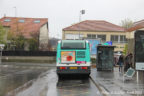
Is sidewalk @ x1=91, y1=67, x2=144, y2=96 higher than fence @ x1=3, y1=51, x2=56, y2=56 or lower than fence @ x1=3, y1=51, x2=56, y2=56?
lower

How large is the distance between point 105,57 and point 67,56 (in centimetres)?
858

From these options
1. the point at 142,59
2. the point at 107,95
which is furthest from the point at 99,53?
the point at 107,95

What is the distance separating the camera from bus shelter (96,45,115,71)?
25453 millimetres

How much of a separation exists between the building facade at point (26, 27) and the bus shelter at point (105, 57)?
35401 millimetres

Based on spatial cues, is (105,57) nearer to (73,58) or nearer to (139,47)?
(73,58)

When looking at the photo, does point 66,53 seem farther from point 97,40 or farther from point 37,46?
point 37,46

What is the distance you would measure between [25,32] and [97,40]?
28617 mm

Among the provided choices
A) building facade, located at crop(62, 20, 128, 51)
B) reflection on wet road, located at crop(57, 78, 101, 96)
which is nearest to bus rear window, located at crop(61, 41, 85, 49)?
reflection on wet road, located at crop(57, 78, 101, 96)

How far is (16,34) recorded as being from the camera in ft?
199

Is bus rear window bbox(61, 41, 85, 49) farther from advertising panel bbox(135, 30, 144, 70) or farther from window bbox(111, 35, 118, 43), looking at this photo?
window bbox(111, 35, 118, 43)

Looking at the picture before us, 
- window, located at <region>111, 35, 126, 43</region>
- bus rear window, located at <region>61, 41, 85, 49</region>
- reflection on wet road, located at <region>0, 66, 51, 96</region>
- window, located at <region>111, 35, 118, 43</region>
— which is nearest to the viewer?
reflection on wet road, located at <region>0, 66, 51, 96</region>

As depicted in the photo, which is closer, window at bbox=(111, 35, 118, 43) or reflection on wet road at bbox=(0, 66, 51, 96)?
reflection on wet road at bbox=(0, 66, 51, 96)

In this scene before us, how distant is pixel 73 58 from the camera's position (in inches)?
699

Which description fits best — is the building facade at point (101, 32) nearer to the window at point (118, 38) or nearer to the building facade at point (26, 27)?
the window at point (118, 38)
